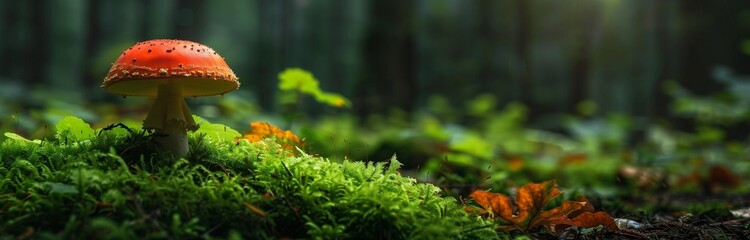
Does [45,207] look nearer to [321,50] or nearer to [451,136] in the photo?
[451,136]

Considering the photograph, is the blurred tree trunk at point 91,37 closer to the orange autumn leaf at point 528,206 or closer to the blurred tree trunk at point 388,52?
the blurred tree trunk at point 388,52

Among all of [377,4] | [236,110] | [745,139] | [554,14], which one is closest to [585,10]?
[554,14]

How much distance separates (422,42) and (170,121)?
75.2 feet

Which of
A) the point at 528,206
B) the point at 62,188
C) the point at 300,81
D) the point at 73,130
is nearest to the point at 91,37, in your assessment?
the point at 300,81

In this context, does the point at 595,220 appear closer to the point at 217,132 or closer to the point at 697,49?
the point at 217,132

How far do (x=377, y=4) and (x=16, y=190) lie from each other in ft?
31.2

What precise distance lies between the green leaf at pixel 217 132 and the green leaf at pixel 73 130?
0.44 m

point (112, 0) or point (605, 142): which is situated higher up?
point (112, 0)

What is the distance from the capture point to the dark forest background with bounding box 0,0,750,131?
19.0 m

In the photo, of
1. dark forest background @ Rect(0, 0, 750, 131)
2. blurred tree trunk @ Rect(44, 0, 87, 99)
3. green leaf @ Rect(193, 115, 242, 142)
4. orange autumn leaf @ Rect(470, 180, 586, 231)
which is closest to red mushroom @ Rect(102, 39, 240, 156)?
green leaf @ Rect(193, 115, 242, 142)

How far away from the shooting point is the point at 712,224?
2289 mm

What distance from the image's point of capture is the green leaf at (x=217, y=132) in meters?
2.14

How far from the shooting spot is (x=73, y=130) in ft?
6.67

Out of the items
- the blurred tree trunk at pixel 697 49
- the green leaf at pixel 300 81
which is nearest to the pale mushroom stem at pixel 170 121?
the green leaf at pixel 300 81
